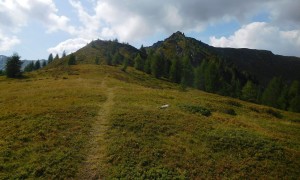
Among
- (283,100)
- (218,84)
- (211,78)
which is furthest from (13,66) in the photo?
(283,100)

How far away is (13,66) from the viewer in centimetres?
9100

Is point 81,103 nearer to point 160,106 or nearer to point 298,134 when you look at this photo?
point 160,106

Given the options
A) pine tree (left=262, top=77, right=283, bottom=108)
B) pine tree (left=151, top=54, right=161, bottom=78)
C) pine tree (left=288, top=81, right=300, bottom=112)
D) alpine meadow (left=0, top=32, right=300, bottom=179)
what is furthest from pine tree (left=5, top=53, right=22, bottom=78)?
pine tree (left=262, top=77, right=283, bottom=108)

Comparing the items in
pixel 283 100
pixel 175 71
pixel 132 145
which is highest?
pixel 175 71

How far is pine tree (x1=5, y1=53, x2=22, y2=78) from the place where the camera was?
296 feet

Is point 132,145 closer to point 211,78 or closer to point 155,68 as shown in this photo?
point 211,78

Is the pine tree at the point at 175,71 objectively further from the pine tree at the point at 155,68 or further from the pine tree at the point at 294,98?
the pine tree at the point at 294,98

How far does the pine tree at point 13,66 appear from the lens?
3553 inches

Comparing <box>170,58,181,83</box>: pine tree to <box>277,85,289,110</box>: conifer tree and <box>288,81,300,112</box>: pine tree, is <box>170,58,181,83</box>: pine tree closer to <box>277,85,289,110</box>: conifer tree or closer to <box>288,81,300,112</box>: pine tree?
<box>277,85,289,110</box>: conifer tree

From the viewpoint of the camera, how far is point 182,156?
78.6 feet

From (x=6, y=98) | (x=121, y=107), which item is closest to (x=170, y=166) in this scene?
(x=121, y=107)

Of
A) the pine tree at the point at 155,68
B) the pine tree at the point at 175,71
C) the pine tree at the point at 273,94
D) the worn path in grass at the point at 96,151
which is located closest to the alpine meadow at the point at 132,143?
the worn path in grass at the point at 96,151

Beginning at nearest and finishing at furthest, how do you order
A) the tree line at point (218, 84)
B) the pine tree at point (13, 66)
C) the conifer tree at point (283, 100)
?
1. the pine tree at point (13, 66)
2. the conifer tree at point (283, 100)
3. the tree line at point (218, 84)

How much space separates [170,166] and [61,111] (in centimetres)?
1735
